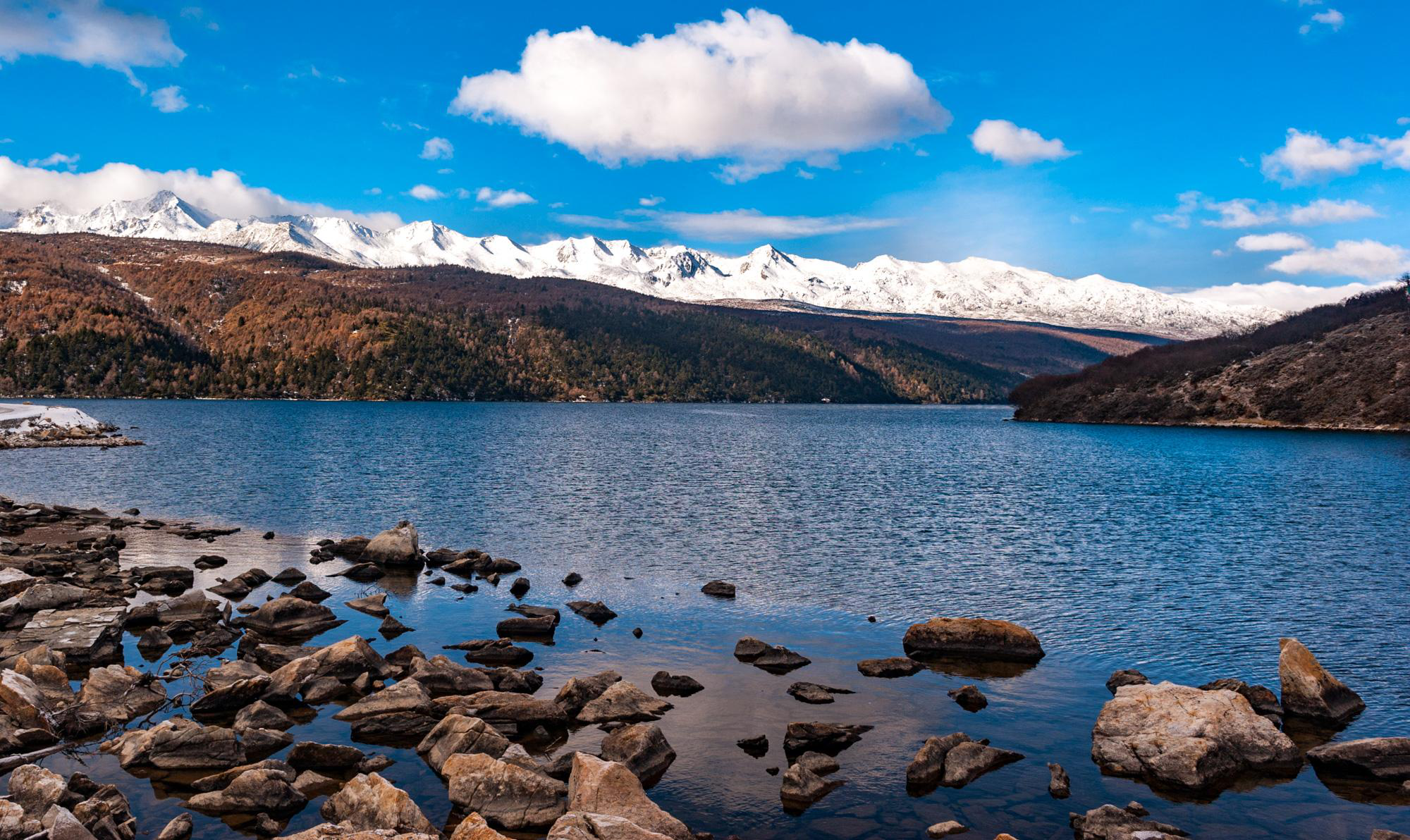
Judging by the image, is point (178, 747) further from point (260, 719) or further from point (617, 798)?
point (617, 798)

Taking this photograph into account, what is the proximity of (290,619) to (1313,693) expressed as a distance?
38680mm

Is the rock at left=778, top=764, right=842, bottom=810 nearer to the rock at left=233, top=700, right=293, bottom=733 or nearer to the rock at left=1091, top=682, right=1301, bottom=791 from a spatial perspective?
the rock at left=1091, top=682, right=1301, bottom=791

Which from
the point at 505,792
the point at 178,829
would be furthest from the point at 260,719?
the point at 505,792

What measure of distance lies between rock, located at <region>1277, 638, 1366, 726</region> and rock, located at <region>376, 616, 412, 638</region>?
33.4 metres

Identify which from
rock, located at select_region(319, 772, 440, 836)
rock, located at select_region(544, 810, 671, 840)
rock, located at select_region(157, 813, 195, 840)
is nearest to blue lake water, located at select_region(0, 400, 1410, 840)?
rock, located at select_region(157, 813, 195, 840)

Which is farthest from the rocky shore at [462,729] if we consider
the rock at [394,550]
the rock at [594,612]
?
the rock at [394,550]

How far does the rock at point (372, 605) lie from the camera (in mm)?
40094

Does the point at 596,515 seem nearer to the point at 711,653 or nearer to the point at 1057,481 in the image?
the point at 711,653

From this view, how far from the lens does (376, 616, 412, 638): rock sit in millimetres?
36750

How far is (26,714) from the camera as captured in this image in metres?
24.6

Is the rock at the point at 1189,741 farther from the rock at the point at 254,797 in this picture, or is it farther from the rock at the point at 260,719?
the rock at the point at 260,719

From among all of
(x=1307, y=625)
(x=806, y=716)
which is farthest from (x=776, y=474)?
(x=806, y=716)

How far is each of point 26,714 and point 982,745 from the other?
2728 cm

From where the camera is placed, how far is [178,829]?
63.6 ft
